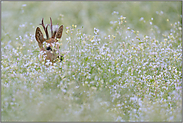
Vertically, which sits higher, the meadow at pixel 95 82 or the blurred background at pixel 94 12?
the blurred background at pixel 94 12

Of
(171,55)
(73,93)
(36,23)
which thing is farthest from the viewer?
(36,23)

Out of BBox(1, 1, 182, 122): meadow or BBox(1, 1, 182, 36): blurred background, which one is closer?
BBox(1, 1, 182, 122): meadow

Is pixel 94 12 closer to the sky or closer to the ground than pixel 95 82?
closer to the sky

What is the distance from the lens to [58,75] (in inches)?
155

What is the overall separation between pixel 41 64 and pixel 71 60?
58 cm

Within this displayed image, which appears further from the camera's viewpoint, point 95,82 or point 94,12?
point 94,12

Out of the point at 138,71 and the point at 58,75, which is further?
the point at 138,71

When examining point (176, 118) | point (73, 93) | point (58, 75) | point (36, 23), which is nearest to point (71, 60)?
point (58, 75)

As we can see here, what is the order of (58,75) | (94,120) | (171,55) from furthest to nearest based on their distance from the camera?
(171,55)
(58,75)
(94,120)

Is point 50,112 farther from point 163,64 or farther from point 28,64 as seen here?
point 163,64

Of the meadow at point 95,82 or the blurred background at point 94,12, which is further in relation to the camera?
the blurred background at point 94,12

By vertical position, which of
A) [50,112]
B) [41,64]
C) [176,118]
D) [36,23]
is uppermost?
[36,23]

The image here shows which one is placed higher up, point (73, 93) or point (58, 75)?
point (58, 75)

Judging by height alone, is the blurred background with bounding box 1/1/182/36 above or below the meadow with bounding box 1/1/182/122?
above
